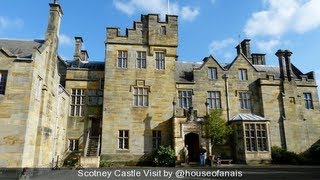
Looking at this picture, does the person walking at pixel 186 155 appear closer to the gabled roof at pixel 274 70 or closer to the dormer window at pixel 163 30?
the dormer window at pixel 163 30

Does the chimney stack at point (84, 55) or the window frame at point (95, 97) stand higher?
the chimney stack at point (84, 55)

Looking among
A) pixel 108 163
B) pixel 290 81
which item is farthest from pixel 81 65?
pixel 290 81

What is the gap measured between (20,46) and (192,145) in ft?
57.6

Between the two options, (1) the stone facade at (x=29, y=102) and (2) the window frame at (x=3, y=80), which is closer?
(1) the stone facade at (x=29, y=102)

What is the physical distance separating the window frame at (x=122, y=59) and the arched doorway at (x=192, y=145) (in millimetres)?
9540

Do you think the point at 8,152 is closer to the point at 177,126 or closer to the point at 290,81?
the point at 177,126

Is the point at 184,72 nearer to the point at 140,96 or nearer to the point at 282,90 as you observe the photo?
the point at 140,96

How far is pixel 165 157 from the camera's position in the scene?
A: 23.3m

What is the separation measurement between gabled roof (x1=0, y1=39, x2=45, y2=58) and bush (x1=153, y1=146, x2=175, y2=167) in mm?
13361

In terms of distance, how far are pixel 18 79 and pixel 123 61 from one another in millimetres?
11706

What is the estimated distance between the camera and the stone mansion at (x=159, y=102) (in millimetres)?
24531

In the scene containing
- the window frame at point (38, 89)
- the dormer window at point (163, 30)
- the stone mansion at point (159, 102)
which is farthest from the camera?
the dormer window at point (163, 30)

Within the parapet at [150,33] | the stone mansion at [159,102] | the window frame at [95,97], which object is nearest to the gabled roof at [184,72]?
the stone mansion at [159,102]

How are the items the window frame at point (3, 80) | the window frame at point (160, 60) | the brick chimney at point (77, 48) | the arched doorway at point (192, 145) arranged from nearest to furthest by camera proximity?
1. the window frame at point (3, 80)
2. the arched doorway at point (192, 145)
3. the window frame at point (160, 60)
4. the brick chimney at point (77, 48)
